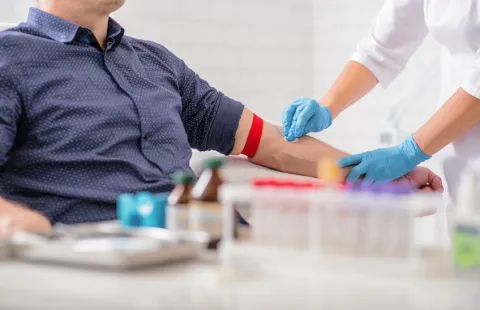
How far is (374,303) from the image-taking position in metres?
0.82

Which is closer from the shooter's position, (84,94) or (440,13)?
(84,94)

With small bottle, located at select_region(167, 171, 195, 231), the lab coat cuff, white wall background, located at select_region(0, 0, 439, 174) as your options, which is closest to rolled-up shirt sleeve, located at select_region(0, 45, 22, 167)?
small bottle, located at select_region(167, 171, 195, 231)

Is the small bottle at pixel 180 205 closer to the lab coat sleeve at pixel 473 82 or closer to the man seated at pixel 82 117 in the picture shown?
the man seated at pixel 82 117

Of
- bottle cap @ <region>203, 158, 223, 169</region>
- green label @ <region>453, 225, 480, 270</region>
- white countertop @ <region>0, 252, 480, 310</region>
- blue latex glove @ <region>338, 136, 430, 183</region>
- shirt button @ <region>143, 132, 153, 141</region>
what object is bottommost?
white countertop @ <region>0, 252, 480, 310</region>

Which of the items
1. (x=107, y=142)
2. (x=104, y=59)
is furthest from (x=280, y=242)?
(x=104, y=59)

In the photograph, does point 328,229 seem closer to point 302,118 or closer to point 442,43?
point 302,118

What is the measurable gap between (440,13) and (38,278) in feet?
4.82

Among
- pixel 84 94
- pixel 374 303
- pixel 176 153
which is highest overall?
pixel 84 94

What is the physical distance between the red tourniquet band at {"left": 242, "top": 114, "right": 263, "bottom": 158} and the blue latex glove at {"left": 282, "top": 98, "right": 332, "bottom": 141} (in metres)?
0.08

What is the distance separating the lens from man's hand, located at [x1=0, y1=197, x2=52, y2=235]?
1.23 meters

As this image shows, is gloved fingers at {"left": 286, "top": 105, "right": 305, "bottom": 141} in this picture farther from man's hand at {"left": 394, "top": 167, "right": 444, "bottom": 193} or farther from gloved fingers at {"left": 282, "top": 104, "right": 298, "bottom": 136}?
man's hand at {"left": 394, "top": 167, "right": 444, "bottom": 193}

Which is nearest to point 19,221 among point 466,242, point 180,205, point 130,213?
point 130,213

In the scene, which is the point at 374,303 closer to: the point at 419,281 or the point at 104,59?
the point at 419,281

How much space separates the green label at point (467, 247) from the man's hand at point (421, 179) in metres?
1.07
